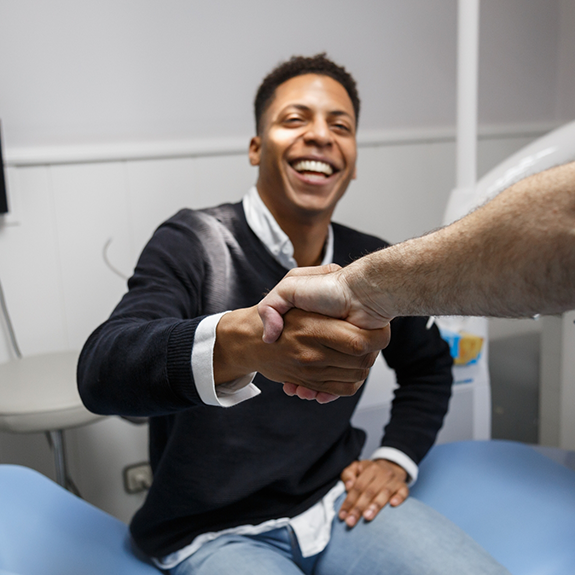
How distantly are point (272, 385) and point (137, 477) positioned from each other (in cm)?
95

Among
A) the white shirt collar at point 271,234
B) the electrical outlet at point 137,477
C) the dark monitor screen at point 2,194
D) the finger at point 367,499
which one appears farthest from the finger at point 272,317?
the electrical outlet at point 137,477

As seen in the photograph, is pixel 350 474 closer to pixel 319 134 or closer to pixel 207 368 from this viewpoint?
pixel 207 368

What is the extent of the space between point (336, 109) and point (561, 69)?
1589 mm

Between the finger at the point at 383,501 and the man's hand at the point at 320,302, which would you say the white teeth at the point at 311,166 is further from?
the finger at the point at 383,501

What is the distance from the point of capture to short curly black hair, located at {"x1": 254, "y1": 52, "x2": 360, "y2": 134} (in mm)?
1191

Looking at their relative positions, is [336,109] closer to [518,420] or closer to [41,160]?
[41,160]

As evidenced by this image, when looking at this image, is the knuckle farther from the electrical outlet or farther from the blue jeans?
the electrical outlet

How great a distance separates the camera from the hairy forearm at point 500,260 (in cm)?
45

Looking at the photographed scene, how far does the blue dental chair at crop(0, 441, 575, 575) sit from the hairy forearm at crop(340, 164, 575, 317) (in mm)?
588

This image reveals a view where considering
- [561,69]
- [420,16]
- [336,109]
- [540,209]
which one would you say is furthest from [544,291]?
[561,69]

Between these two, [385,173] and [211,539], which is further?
[385,173]

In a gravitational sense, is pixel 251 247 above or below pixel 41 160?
below

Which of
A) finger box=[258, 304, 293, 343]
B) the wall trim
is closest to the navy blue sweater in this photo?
finger box=[258, 304, 293, 343]

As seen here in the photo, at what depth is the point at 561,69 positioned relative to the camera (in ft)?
7.63
